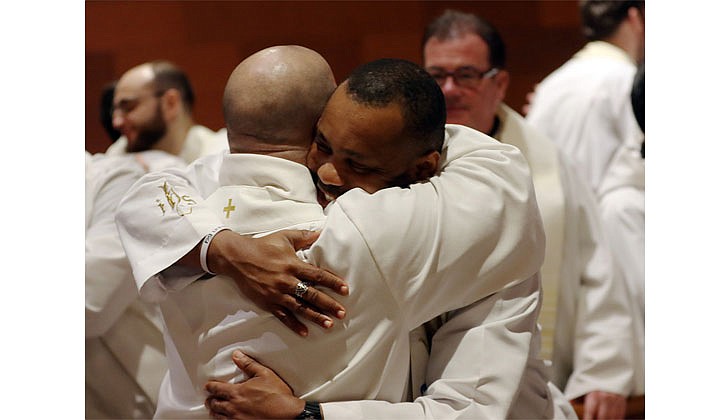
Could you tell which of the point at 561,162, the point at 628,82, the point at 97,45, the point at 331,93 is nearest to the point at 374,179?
the point at 331,93

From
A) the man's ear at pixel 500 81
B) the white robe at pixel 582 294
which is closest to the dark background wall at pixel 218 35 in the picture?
the man's ear at pixel 500 81

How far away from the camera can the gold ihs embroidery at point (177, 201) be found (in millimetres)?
1800

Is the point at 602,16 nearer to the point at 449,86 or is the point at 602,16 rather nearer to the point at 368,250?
the point at 449,86

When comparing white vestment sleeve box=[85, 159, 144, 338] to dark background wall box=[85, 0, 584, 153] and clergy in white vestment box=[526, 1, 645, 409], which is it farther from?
clergy in white vestment box=[526, 1, 645, 409]

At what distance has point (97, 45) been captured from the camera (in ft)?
8.25

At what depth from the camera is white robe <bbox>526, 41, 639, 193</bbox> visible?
4004 millimetres

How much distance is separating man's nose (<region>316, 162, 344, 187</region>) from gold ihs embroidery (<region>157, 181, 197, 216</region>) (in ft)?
0.90

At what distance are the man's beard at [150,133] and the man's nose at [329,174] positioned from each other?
1.27 metres

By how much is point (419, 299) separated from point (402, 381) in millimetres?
165

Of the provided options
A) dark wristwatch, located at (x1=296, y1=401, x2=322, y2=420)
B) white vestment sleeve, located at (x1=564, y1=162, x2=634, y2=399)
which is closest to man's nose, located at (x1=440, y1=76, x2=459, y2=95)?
white vestment sleeve, located at (x1=564, y1=162, x2=634, y2=399)

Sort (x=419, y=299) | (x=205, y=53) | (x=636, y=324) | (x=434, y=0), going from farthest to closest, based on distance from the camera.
A: (x=434, y=0), (x=636, y=324), (x=205, y=53), (x=419, y=299)

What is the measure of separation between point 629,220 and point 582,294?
567 millimetres

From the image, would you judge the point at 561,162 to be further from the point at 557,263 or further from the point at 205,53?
the point at 205,53

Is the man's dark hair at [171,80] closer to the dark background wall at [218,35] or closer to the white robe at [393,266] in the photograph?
the dark background wall at [218,35]
